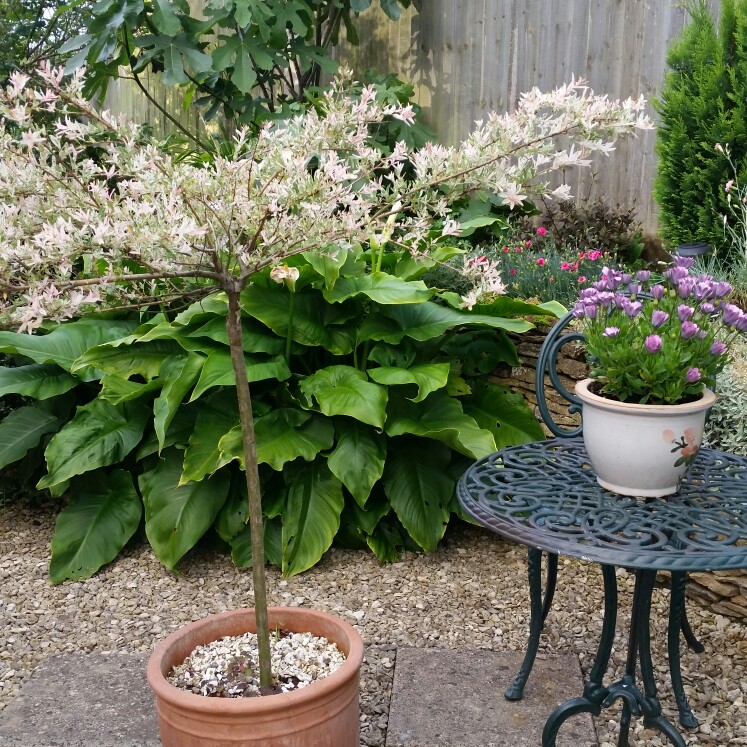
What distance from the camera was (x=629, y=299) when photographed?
1.88 meters

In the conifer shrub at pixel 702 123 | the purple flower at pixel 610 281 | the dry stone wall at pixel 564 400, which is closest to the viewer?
the purple flower at pixel 610 281

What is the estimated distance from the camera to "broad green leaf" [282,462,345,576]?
304 cm

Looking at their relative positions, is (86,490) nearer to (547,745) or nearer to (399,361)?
(399,361)

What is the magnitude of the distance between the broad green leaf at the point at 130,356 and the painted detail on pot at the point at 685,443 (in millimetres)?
2117

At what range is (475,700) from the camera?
89.2 inches

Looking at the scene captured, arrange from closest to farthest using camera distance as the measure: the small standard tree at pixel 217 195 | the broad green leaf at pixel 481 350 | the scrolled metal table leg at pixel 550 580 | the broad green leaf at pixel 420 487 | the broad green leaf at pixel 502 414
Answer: the small standard tree at pixel 217 195 → the scrolled metal table leg at pixel 550 580 → the broad green leaf at pixel 420 487 → the broad green leaf at pixel 502 414 → the broad green leaf at pixel 481 350

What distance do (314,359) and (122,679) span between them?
4.73ft

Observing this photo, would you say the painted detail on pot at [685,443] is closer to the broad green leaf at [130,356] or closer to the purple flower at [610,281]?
the purple flower at [610,281]

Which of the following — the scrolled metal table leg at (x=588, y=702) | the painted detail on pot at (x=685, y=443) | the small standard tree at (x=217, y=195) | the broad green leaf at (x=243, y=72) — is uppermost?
the broad green leaf at (x=243, y=72)

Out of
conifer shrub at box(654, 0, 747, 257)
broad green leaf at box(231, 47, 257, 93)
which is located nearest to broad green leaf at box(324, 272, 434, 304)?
conifer shrub at box(654, 0, 747, 257)

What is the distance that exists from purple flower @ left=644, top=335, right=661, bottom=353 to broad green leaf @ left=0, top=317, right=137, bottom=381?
2.34 metres

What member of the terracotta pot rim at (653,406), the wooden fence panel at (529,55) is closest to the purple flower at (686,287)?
the terracotta pot rim at (653,406)

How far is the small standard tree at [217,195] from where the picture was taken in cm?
145

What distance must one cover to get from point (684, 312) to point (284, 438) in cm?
170
